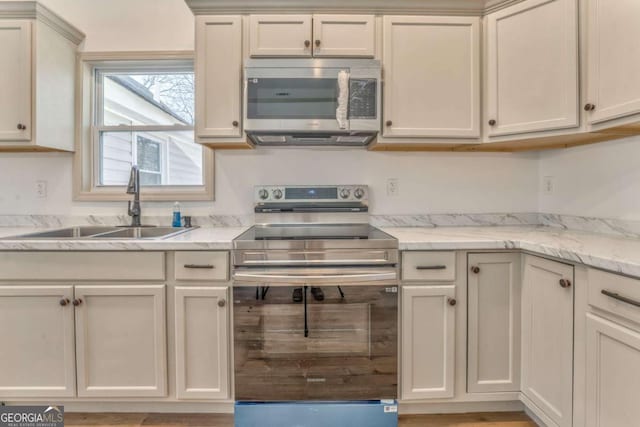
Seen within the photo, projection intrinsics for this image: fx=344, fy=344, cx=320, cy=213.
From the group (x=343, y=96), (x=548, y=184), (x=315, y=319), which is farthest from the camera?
(x=548, y=184)

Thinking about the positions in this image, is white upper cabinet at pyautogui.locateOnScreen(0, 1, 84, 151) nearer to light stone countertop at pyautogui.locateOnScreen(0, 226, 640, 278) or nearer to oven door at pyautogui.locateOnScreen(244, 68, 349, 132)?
light stone countertop at pyautogui.locateOnScreen(0, 226, 640, 278)

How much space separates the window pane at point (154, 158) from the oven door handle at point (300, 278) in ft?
3.37

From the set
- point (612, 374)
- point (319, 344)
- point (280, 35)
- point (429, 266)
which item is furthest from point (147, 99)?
point (612, 374)

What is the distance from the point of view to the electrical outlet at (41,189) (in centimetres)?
225

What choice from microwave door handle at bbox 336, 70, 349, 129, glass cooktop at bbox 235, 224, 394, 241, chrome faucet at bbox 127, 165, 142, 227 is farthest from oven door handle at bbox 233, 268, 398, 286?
chrome faucet at bbox 127, 165, 142, 227

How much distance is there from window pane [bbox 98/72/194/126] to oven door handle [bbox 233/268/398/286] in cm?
133

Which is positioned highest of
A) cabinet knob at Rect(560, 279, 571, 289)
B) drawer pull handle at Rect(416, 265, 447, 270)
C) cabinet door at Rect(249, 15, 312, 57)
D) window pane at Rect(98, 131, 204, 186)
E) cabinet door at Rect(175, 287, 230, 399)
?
cabinet door at Rect(249, 15, 312, 57)

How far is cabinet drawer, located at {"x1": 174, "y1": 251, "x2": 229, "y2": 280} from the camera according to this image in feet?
5.38

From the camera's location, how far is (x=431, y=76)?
194 centimetres

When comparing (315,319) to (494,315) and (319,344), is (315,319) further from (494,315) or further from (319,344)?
(494,315)

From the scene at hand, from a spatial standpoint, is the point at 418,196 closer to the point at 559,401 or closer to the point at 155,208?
the point at 559,401

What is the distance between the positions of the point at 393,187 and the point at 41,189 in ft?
7.58

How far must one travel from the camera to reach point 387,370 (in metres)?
1.64

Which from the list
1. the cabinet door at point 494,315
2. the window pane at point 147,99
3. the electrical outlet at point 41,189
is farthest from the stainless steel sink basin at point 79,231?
the cabinet door at point 494,315
